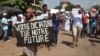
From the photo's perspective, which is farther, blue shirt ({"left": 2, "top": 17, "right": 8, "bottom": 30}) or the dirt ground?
blue shirt ({"left": 2, "top": 17, "right": 8, "bottom": 30})

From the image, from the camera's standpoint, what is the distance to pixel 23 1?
31297mm

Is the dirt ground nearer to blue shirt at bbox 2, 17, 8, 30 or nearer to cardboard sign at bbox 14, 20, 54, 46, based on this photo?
blue shirt at bbox 2, 17, 8, 30

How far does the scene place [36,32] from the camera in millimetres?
8312

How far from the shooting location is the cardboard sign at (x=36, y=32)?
27.0 feet

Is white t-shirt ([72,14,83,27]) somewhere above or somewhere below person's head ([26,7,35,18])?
below

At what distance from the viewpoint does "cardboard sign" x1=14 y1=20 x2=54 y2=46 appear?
8.22 m

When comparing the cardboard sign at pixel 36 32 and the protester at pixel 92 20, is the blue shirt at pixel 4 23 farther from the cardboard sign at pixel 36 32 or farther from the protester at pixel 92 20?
the cardboard sign at pixel 36 32

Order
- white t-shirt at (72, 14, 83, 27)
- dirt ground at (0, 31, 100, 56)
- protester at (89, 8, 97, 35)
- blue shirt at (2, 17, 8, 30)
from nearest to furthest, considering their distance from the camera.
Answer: dirt ground at (0, 31, 100, 56), white t-shirt at (72, 14, 83, 27), protester at (89, 8, 97, 35), blue shirt at (2, 17, 8, 30)

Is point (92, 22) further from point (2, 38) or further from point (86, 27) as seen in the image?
point (2, 38)

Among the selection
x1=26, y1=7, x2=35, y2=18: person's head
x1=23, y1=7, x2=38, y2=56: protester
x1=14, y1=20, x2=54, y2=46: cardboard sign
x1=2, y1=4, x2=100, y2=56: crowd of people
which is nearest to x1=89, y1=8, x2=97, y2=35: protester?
x1=2, y1=4, x2=100, y2=56: crowd of people

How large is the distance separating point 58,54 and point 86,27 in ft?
16.7

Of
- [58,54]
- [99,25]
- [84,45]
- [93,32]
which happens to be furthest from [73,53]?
[93,32]

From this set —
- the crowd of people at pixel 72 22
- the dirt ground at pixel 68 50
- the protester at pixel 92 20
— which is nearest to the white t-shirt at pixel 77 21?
the crowd of people at pixel 72 22

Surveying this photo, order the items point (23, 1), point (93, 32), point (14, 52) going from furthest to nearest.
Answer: point (23, 1) < point (93, 32) < point (14, 52)
